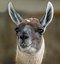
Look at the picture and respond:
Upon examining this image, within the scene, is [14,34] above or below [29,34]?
above

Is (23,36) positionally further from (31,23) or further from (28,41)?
(31,23)

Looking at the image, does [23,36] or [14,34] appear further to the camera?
[14,34]

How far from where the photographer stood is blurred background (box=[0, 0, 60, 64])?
9773 mm

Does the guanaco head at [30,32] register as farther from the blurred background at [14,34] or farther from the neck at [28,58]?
the blurred background at [14,34]

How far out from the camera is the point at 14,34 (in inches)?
385

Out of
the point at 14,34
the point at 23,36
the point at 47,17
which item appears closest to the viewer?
the point at 23,36

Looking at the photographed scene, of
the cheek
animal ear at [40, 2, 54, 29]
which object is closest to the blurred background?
animal ear at [40, 2, 54, 29]

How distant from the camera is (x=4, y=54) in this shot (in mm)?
10367

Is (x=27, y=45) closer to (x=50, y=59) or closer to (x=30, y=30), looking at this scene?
(x=30, y=30)

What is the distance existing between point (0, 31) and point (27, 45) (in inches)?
215

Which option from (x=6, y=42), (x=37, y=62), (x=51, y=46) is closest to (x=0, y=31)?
(x=6, y=42)

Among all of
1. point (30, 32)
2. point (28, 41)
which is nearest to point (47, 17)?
point (30, 32)

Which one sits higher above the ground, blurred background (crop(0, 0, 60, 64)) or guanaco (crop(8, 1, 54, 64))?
blurred background (crop(0, 0, 60, 64))

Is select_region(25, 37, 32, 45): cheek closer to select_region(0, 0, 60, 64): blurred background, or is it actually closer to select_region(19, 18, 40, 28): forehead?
select_region(19, 18, 40, 28): forehead
